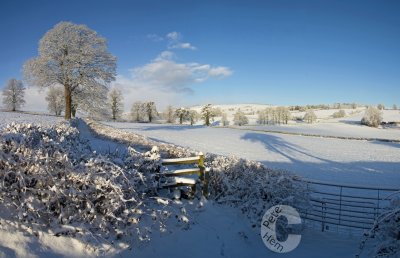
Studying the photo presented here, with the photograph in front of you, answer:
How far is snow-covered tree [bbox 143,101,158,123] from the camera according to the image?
98125 mm

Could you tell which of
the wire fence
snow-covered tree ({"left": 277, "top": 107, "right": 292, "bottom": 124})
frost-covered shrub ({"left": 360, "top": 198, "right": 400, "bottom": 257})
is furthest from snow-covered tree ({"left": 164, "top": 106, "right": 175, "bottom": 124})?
frost-covered shrub ({"left": 360, "top": 198, "right": 400, "bottom": 257})

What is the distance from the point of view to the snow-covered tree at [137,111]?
102 m

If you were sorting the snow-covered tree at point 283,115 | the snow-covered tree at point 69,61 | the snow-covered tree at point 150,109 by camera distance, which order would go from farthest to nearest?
the snow-covered tree at point 283,115
the snow-covered tree at point 150,109
the snow-covered tree at point 69,61

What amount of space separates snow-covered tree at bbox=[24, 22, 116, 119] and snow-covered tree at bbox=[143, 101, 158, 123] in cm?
6782

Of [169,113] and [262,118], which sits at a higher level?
[169,113]

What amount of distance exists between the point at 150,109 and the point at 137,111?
24.9 ft

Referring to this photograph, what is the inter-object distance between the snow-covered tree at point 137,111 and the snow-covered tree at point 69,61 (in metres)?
72.2

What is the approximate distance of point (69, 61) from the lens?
28.6 meters

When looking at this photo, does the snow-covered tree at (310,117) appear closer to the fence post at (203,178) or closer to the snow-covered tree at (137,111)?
the snow-covered tree at (137,111)

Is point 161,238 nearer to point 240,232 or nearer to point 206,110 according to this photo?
point 240,232

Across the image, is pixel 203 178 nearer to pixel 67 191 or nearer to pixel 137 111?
pixel 67 191

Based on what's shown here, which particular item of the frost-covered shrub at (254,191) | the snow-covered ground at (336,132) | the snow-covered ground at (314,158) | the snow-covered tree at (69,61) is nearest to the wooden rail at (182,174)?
the frost-covered shrub at (254,191)

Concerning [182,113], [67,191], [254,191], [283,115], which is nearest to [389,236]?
[254,191]

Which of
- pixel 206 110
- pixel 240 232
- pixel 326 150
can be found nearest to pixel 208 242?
pixel 240 232
